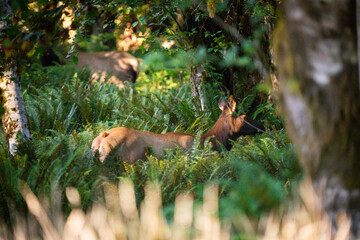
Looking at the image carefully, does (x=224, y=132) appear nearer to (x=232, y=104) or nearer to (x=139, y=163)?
(x=232, y=104)

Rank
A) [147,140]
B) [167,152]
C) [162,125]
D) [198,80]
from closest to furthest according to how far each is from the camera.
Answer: [167,152] → [147,140] → [162,125] → [198,80]

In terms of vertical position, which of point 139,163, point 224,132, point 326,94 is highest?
point 326,94

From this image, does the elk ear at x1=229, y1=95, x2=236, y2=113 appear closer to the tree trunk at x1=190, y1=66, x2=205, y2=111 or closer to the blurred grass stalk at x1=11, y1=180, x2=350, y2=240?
the tree trunk at x1=190, y1=66, x2=205, y2=111

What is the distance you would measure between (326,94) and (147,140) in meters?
4.37

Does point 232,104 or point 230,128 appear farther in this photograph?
point 230,128

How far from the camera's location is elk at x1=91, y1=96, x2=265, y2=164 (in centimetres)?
607

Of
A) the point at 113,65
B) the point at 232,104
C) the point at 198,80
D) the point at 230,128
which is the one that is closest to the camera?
the point at 232,104

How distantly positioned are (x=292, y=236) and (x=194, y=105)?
251 inches

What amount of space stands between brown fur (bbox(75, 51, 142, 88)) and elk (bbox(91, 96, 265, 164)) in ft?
23.3

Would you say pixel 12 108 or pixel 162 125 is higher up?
pixel 12 108

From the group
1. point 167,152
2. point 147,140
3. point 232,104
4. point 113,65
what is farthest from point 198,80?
point 113,65

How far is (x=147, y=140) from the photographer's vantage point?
6.44 meters

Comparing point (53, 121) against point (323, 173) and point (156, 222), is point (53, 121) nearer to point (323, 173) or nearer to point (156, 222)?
point (156, 222)

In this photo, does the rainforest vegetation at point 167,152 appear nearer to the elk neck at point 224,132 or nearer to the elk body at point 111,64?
the elk neck at point 224,132
